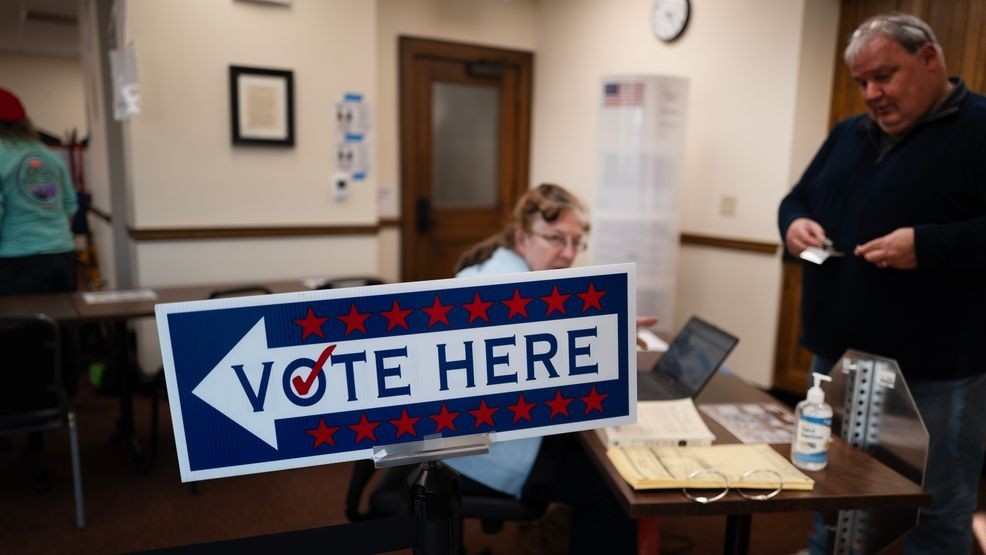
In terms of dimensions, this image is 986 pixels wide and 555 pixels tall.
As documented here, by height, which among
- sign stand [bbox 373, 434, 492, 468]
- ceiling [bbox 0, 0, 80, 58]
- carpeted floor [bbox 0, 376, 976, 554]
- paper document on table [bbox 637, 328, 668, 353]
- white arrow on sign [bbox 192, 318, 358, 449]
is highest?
ceiling [bbox 0, 0, 80, 58]

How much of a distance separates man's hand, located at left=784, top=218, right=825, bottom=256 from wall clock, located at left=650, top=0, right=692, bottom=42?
2.87 m

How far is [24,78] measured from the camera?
8844mm

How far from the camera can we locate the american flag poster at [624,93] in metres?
3.89

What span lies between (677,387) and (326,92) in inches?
117

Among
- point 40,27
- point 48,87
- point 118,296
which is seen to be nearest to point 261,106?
point 118,296

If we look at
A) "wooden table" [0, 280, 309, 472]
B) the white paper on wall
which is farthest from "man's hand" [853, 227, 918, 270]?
the white paper on wall

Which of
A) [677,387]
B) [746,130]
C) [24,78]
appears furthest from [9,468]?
[24,78]

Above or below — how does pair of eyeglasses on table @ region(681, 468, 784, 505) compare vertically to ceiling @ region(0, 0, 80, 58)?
below

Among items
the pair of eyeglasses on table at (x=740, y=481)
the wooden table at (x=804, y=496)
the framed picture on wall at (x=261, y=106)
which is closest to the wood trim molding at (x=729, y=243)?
the framed picture on wall at (x=261, y=106)

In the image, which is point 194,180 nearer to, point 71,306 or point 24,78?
point 71,306

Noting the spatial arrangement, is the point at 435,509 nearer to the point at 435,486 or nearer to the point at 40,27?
the point at 435,486

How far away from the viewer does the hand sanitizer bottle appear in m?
1.24

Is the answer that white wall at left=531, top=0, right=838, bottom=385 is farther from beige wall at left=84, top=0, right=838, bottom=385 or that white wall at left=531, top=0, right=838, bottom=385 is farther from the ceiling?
the ceiling

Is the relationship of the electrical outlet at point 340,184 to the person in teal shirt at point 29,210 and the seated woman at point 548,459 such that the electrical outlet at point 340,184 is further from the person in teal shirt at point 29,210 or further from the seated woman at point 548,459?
the seated woman at point 548,459
